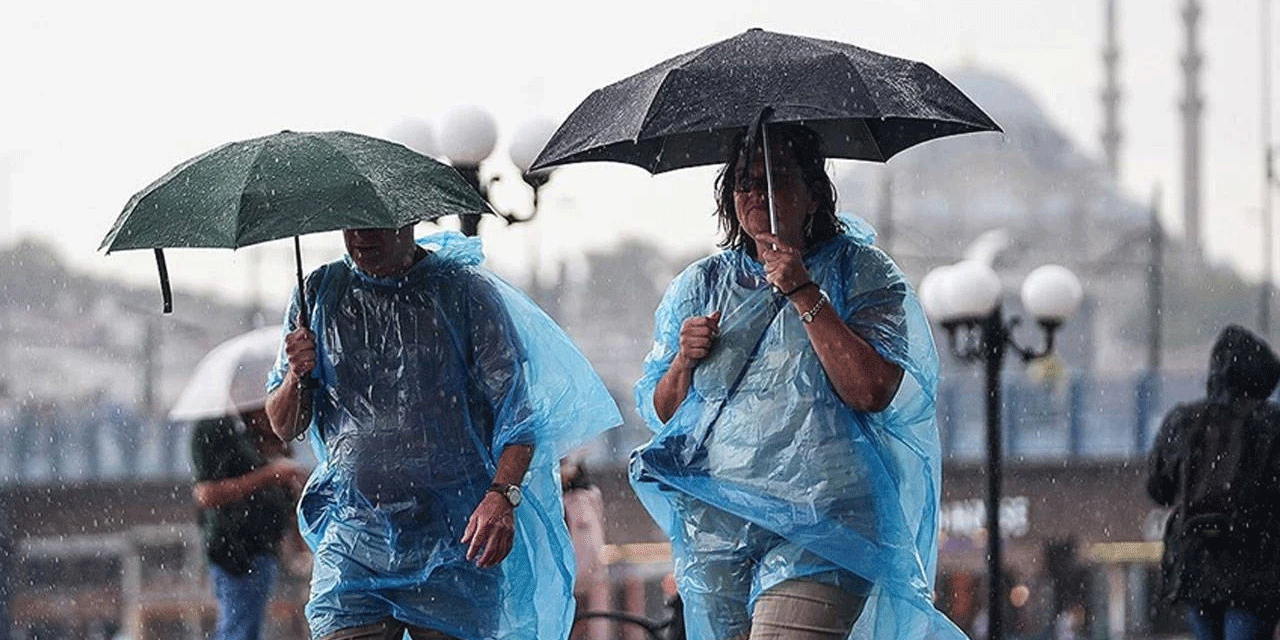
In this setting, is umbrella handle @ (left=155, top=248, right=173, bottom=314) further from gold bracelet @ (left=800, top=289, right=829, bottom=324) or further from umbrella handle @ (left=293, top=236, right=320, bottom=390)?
gold bracelet @ (left=800, top=289, right=829, bottom=324)

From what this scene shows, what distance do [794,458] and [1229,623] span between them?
393 cm

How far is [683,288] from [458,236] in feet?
2.14

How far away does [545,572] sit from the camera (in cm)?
465

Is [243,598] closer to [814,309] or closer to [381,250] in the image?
[381,250]

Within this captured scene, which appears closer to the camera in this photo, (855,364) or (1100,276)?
(855,364)

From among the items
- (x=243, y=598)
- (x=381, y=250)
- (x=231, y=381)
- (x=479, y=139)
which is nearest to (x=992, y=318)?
(x=479, y=139)

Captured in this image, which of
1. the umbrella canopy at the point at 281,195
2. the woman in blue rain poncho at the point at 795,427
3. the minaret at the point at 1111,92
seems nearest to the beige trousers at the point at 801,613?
the woman in blue rain poncho at the point at 795,427

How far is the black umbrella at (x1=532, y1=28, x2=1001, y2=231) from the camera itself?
4.12 metres

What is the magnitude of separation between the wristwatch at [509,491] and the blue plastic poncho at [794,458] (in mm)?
241

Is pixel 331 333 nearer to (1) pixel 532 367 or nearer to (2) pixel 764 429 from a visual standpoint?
(1) pixel 532 367

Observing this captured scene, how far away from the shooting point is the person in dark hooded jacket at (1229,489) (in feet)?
24.4

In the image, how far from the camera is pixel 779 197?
4.20 m

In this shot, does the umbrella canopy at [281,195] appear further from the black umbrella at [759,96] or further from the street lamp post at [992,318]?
the street lamp post at [992,318]

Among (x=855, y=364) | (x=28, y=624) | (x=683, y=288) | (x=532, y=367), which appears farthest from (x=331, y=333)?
(x=28, y=624)
